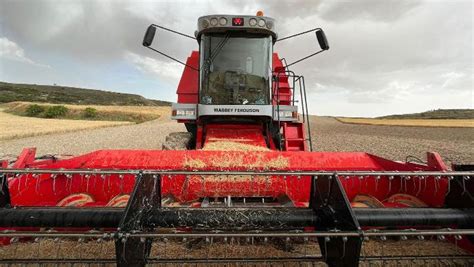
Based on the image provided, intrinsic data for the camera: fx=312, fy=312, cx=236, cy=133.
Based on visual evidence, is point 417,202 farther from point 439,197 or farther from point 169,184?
point 169,184

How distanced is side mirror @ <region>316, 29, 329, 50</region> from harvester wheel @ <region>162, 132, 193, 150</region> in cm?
269

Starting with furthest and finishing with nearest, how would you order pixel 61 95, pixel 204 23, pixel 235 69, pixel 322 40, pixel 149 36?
pixel 61 95
pixel 235 69
pixel 204 23
pixel 322 40
pixel 149 36

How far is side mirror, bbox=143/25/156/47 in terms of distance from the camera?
4.53 m

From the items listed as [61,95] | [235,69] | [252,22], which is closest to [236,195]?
[235,69]

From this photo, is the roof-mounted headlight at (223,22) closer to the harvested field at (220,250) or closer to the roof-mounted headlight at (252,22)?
the roof-mounted headlight at (252,22)

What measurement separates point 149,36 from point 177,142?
175cm

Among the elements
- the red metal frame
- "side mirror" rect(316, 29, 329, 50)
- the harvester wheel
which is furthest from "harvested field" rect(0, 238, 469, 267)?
"side mirror" rect(316, 29, 329, 50)

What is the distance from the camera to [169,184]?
3.43 metres

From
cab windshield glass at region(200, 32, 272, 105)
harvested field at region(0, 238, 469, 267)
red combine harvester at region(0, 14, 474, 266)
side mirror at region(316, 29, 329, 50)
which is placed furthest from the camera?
cab windshield glass at region(200, 32, 272, 105)

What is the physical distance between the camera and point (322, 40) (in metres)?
4.89

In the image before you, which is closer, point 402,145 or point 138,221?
point 138,221

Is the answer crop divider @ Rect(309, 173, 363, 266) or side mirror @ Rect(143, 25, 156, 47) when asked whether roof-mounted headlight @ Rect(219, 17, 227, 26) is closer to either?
side mirror @ Rect(143, 25, 156, 47)

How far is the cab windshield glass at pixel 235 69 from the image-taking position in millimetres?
5316

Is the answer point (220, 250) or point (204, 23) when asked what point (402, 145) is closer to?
point (204, 23)
